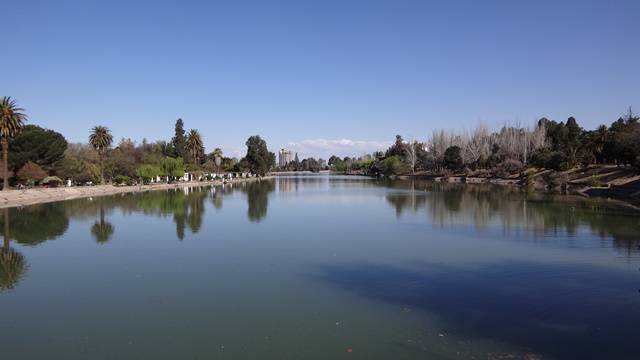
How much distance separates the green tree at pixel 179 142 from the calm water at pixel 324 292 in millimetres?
69680

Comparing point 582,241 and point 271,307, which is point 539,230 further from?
point 271,307

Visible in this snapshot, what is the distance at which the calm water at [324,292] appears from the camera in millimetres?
7871

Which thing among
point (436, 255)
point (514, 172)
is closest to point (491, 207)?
point (436, 255)

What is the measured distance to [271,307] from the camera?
1001 centimetres

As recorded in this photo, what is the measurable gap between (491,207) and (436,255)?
1846 cm

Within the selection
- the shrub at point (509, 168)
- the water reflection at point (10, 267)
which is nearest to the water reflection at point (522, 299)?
the water reflection at point (10, 267)

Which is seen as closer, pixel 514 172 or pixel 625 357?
pixel 625 357

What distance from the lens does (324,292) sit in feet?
36.6

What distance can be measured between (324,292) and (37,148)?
51.0 meters

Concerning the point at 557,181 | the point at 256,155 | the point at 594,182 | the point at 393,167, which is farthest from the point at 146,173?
the point at 393,167

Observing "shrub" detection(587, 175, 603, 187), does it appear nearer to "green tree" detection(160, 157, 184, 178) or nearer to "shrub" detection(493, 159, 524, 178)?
"shrub" detection(493, 159, 524, 178)

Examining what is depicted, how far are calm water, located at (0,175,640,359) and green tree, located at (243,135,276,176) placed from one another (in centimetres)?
8432

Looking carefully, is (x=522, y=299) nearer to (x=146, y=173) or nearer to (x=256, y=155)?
(x=146, y=173)

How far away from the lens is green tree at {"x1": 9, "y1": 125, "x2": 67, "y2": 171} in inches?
1957
